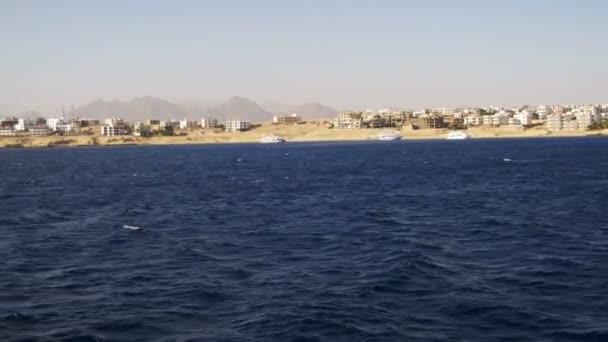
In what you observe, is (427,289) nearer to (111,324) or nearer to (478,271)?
(478,271)

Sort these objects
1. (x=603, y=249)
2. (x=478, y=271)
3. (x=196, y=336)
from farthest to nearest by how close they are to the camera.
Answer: (x=603, y=249) < (x=478, y=271) < (x=196, y=336)

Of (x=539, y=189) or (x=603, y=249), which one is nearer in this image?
(x=603, y=249)

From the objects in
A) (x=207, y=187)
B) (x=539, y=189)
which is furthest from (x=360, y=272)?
(x=207, y=187)

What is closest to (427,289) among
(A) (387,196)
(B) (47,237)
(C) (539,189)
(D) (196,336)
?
(D) (196,336)

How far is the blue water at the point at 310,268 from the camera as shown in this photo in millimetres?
21375

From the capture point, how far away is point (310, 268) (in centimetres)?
2981

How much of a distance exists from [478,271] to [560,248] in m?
7.14

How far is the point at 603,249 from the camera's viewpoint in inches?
1283

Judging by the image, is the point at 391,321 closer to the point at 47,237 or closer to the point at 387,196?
the point at 47,237

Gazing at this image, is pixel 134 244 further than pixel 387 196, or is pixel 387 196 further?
pixel 387 196

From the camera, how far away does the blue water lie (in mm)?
21375

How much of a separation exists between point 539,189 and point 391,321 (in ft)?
155

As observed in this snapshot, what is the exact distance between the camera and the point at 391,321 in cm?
2173

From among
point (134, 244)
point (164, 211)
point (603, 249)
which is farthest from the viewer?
point (164, 211)
